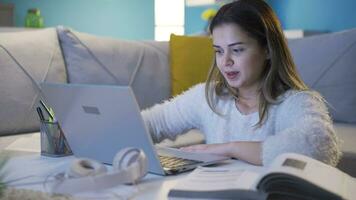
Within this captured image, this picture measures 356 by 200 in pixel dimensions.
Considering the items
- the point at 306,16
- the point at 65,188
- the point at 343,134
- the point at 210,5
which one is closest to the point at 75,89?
the point at 65,188

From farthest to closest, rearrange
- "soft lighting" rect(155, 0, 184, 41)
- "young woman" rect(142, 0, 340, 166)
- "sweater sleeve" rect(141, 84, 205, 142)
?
"soft lighting" rect(155, 0, 184, 41), "sweater sleeve" rect(141, 84, 205, 142), "young woman" rect(142, 0, 340, 166)

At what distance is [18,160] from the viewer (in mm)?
1123

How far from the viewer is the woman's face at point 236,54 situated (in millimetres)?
1310

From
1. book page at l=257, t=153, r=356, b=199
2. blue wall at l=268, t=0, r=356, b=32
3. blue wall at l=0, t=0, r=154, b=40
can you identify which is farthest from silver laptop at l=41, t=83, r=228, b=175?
blue wall at l=0, t=0, r=154, b=40

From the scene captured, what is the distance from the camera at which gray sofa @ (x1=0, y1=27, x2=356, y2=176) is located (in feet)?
6.61

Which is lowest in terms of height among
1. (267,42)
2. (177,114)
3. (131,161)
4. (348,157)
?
(348,157)

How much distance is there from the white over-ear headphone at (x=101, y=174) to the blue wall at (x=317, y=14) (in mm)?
2883

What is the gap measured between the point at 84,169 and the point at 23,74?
4.34 ft

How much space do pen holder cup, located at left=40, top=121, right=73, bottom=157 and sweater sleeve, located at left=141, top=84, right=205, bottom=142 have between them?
311 mm

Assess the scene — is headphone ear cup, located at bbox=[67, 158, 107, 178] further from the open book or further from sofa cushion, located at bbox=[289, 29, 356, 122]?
sofa cushion, located at bbox=[289, 29, 356, 122]

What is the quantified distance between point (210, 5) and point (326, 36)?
230cm

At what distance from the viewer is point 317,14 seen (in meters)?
3.70

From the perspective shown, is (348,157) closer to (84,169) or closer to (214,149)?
(214,149)

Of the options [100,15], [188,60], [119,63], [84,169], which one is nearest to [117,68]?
[119,63]
